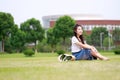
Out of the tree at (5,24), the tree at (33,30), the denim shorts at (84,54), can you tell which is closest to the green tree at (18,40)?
the tree at (33,30)

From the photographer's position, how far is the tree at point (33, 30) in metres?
53.2

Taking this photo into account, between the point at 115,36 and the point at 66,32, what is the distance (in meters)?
38.6

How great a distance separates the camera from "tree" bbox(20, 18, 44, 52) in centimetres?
5319

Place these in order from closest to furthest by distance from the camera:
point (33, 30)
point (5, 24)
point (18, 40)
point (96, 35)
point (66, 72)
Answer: point (66, 72), point (5, 24), point (33, 30), point (18, 40), point (96, 35)

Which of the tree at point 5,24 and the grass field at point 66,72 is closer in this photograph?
the grass field at point 66,72

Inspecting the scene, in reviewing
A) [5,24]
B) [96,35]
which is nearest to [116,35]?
[96,35]

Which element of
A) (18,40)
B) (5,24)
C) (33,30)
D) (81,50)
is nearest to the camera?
(81,50)

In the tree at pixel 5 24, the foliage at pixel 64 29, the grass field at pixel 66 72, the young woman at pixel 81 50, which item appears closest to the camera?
the grass field at pixel 66 72

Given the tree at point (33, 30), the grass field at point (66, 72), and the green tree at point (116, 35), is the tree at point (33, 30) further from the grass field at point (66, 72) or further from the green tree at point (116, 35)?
the grass field at point (66, 72)

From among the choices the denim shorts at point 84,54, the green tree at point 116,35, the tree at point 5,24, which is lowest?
the denim shorts at point 84,54

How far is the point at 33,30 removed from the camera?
2122 inches

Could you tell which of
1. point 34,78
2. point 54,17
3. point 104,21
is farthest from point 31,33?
point 54,17

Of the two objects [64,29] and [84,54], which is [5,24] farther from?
[84,54]

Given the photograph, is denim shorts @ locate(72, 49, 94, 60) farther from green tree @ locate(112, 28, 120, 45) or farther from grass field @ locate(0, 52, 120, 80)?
green tree @ locate(112, 28, 120, 45)
